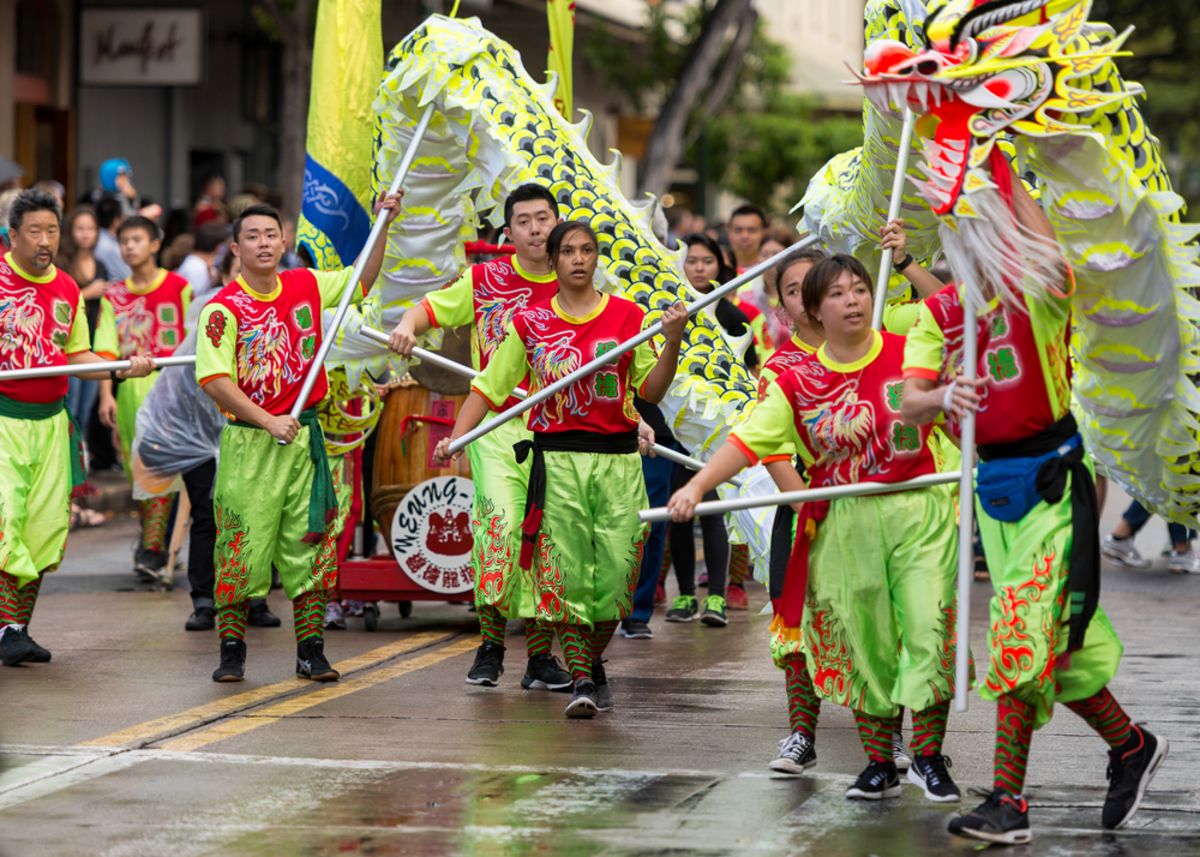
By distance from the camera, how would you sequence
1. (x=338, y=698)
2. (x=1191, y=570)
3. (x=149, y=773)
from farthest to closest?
(x=1191, y=570) → (x=338, y=698) → (x=149, y=773)

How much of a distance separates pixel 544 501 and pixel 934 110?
89.9 inches

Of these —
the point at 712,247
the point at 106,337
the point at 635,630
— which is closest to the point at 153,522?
the point at 106,337

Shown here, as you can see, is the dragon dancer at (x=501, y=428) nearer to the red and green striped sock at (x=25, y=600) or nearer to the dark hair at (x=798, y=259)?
the dark hair at (x=798, y=259)

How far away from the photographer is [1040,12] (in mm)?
5941

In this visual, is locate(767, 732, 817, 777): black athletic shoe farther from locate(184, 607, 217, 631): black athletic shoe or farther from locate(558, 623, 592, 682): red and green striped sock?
locate(184, 607, 217, 631): black athletic shoe

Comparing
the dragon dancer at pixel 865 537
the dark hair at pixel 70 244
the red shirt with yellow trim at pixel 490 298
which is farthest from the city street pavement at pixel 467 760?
the dark hair at pixel 70 244

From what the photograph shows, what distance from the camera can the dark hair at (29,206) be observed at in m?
8.93

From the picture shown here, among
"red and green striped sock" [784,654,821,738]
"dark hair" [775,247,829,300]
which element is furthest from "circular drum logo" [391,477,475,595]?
"red and green striped sock" [784,654,821,738]

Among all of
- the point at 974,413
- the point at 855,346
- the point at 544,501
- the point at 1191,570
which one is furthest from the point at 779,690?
the point at 1191,570

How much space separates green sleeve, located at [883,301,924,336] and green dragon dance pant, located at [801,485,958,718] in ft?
4.45

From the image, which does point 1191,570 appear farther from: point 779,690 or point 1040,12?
point 1040,12

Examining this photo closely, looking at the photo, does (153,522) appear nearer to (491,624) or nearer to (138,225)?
(138,225)

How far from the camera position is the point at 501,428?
8219 mm

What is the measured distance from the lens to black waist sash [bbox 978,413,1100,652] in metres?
5.81
